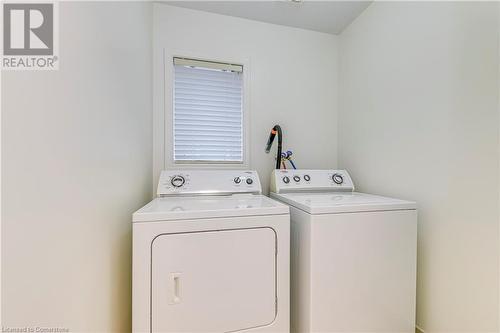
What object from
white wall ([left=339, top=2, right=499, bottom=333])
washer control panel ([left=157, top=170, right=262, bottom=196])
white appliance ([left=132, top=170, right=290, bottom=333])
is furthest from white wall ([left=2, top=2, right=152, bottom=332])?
white wall ([left=339, top=2, right=499, bottom=333])

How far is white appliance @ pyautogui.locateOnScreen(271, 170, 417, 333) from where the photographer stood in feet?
3.85

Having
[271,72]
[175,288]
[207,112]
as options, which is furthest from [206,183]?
[271,72]

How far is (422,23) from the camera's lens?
4.68 feet

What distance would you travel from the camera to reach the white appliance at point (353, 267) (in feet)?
3.85

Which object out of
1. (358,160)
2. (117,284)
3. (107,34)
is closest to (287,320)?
(117,284)

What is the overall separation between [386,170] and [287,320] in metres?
1.27

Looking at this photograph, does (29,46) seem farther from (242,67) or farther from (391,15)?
(391,15)

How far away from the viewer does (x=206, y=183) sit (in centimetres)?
174

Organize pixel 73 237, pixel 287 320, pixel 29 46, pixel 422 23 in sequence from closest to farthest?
pixel 29 46 < pixel 73 237 < pixel 287 320 < pixel 422 23

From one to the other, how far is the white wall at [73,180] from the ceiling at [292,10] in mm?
909

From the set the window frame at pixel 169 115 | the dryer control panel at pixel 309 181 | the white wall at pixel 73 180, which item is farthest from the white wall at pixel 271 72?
the white wall at pixel 73 180

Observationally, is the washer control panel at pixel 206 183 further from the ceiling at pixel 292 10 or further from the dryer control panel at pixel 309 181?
the ceiling at pixel 292 10

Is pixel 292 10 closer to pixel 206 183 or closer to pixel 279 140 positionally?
pixel 279 140

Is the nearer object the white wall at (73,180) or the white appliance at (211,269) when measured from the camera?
the white wall at (73,180)
